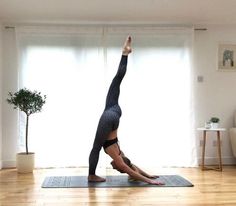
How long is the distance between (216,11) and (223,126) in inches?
73.4

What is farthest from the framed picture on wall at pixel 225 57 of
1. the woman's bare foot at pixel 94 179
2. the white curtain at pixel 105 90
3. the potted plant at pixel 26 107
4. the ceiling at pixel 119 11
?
the potted plant at pixel 26 107

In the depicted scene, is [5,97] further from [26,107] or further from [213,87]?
[213,87]

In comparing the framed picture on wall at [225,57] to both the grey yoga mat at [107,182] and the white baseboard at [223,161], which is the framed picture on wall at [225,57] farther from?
the grey yoga mat at [107,182]

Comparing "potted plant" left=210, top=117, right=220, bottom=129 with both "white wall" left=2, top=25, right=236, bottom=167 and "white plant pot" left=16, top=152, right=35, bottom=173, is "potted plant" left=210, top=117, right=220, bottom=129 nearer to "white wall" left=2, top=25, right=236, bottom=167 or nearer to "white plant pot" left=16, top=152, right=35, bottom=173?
"white wall" left=2, top=25, right=236, bottom=167

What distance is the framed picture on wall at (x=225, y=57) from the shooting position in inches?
230

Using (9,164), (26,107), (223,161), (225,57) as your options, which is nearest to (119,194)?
(26,107)

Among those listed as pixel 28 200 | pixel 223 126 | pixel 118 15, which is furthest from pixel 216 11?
pixel 28 200

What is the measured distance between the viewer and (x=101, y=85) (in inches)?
222

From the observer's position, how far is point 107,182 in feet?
14.4

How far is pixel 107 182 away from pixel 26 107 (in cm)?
158

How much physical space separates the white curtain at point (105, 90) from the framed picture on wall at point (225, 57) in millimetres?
539

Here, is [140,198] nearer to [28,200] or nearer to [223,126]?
[28,200]

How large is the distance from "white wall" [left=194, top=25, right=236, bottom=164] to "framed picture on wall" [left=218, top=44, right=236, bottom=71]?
0.06 m

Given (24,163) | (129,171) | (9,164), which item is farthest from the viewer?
(9,164)
